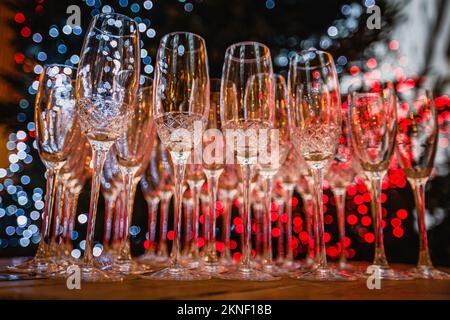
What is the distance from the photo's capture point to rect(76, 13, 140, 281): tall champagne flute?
2.03 feet

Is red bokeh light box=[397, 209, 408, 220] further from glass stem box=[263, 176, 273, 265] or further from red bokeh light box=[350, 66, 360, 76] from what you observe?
glass stem box=[263, 176, 273, 265]

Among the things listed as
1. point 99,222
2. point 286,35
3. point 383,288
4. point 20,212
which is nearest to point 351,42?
point 286,35

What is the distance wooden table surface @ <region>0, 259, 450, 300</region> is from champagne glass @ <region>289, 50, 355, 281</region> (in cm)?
16

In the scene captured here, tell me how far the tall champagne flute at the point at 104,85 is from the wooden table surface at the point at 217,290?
0.15 metres

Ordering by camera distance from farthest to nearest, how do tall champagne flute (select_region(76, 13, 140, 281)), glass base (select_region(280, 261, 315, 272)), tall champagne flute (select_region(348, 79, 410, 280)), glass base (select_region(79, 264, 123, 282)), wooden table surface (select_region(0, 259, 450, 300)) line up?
1. glass base (select_region(280, 261, 315, 272))
2. tall champagne flute (select_region(348, 79, 410, 280))
3. tall champagne flute (select_region(76, 13, 140, 281))
4. glass base (select_region(79, 264, 123, 282))
5. wooden table surface (select_region(0, 259, 450, 300))

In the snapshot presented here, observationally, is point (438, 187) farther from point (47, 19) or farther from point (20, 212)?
point (20, 212)

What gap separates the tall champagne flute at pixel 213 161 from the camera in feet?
2.61

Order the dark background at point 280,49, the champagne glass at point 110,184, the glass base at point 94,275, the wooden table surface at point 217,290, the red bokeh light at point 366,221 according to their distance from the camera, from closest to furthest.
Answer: the wooden table surface at point 217,290, the glass base at point 94,275, the champagne glass at point 110,184, the dark background at point 280,49, the red bokeh light at point 366,221

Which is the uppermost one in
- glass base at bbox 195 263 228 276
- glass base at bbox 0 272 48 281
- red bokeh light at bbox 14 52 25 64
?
red bokeh light at bbox 14 52 25 64

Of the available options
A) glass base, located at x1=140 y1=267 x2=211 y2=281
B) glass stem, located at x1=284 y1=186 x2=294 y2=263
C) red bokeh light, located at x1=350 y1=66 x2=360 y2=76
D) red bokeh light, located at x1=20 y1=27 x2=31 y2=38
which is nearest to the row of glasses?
glass base, located at x1=140 y1=267 x2=211 y2=281

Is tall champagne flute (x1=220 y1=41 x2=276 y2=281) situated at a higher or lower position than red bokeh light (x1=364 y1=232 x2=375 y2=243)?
Answer: higher

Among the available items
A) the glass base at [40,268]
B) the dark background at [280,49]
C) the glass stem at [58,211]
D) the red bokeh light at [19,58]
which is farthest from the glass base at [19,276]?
the red bokeh light at [19,58]

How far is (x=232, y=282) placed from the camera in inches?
21.8

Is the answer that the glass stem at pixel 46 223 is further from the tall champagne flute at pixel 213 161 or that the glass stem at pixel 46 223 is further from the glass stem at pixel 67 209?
the tall champagne flute at pixel 213 161
